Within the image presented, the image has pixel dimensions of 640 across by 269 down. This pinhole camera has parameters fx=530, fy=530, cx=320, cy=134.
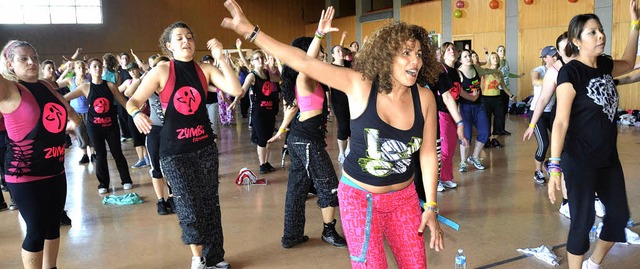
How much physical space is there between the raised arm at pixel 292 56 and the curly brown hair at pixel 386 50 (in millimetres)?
77

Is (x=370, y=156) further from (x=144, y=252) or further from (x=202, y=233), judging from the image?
(x=144, y=252)

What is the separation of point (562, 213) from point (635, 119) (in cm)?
803

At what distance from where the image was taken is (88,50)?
2294 cm

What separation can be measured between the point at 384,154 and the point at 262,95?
18.3ft

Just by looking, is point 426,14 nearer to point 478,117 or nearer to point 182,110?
point 478,117

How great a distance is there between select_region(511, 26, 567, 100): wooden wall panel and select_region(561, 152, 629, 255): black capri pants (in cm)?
1303

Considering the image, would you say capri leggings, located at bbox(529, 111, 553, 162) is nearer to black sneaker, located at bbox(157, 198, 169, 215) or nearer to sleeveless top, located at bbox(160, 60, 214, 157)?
sleeveless top, located at bbox(160, 60, 214, 157)

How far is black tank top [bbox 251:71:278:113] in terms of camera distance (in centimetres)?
786

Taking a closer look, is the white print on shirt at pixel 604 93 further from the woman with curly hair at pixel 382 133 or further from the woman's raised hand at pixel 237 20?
the woman's raised hand at pixel 237 20

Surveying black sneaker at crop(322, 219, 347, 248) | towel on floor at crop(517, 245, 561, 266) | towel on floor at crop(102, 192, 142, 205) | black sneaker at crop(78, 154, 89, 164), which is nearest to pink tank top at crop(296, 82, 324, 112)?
black sneaker at crop(322, 219, 347, 248)

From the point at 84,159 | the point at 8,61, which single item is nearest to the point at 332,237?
the point at 8,61

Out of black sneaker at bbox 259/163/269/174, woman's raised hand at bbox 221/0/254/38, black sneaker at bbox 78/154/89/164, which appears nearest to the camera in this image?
woman's raised hand at bbox 221/0/254/38

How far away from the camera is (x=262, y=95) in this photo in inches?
312

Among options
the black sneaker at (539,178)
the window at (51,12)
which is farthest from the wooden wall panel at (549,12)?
the window at (51,12)
